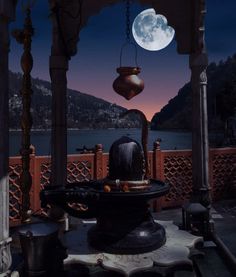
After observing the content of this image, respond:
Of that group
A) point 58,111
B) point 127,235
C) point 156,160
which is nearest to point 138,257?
point 127,235

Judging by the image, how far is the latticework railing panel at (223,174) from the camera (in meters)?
10.6

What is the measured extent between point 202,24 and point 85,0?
225cm

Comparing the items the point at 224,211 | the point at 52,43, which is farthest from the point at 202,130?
the point at 224,211

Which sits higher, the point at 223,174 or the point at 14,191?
the point at 223,174

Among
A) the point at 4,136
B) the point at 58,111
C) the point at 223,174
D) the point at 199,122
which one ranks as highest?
the point at 58,111

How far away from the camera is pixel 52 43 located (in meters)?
6.41

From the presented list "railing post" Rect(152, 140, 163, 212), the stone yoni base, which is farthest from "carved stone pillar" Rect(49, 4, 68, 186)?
"railing post" Rect(152, 140, 163, 212)

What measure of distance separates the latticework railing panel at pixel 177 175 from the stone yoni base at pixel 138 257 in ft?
15.9

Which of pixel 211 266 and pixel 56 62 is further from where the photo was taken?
pixel 56 62

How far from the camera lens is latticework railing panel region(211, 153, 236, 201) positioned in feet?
34.9

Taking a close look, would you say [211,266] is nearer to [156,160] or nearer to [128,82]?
[128,82]

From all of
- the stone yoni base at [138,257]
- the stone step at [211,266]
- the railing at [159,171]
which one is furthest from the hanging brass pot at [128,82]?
the railing at [159,171]

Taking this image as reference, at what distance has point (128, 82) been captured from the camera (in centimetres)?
491

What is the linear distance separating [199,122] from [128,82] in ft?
7.31
